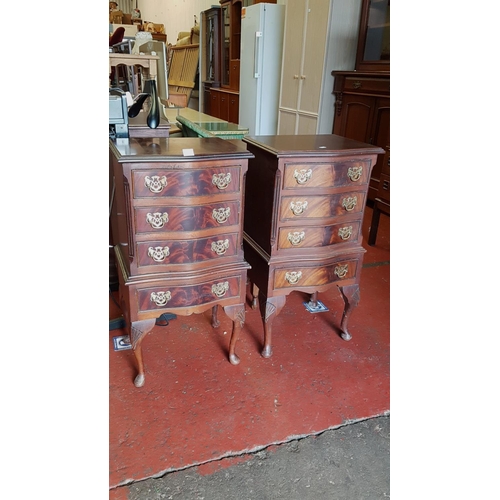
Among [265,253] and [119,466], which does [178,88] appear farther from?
[119,466]

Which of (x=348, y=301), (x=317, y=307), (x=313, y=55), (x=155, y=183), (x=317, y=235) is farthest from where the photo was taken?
(x=313, y=55)

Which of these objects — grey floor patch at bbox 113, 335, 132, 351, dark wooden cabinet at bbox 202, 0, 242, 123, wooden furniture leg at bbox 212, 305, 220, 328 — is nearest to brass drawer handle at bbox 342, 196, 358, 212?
wooden furniture leg at bbox 212, 305, 220, 328

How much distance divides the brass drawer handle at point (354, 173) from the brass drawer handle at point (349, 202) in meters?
0.08

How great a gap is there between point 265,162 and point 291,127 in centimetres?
314

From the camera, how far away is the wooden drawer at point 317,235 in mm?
1632

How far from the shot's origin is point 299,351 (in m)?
1.88

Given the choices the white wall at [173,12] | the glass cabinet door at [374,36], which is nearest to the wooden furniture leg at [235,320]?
the glass cabinet door at [374,36]

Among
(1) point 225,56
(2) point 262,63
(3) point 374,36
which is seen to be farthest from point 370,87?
(1) point 225,56

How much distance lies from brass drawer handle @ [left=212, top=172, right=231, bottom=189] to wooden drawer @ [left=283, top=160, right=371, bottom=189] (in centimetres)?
23

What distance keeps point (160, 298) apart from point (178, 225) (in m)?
0.28

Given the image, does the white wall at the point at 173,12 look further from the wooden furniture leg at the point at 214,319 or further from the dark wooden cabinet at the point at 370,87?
the wooden furniture leg at the point at 214,319

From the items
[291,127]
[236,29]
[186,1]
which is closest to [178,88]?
[186,1]

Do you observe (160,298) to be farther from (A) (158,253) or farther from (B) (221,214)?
(B) (221,214)

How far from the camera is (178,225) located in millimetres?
1402
